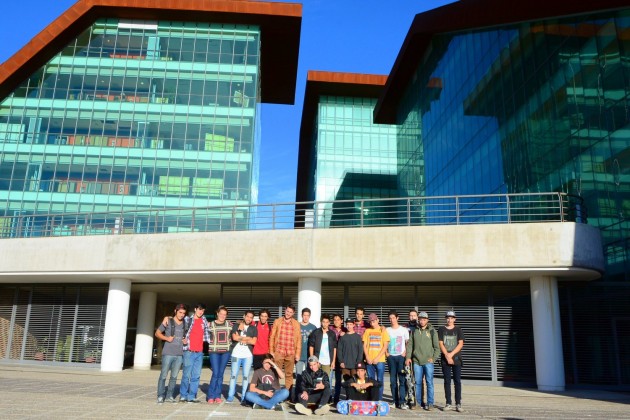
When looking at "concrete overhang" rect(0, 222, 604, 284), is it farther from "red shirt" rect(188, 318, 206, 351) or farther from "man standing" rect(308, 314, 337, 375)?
"red shirt" rect(188, 318, 206, 351)

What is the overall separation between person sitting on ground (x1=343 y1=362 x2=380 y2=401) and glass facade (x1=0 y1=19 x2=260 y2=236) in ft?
76.5

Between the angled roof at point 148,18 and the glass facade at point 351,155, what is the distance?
55.6 ft

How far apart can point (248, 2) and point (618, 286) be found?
29180 millimetres

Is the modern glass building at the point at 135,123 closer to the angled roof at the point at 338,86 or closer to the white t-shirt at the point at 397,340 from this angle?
the angled roof at the point at 338,86

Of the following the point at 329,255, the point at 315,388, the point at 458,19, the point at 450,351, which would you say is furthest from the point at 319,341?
the point at 458,19

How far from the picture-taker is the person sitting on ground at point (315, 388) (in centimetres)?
945

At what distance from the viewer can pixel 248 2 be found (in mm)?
37344

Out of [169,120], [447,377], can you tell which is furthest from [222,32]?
[447,377]

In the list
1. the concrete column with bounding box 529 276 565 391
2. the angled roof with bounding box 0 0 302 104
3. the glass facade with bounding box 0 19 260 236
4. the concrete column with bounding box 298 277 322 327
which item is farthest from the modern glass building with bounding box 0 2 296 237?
the concrete column with bounding box 529 276 565 391

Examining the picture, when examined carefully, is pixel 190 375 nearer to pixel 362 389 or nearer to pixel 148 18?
pixel 362 389

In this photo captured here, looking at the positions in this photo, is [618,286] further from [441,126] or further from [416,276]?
[441,126]

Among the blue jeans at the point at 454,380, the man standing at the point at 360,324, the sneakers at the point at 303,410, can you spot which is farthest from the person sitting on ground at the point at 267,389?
the blue jeans at the point at 454,380

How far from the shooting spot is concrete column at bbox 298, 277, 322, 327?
57.0ft

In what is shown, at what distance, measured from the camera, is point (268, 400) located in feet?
32.7
